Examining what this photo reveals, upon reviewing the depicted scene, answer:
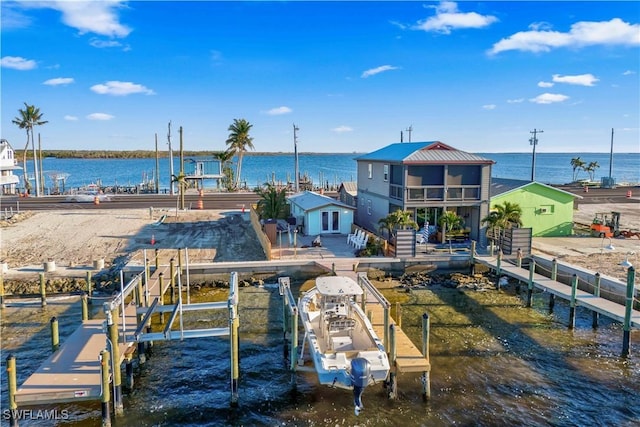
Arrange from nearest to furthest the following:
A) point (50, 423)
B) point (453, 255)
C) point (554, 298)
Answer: point (50, 423) → point (554, 298) → point (453, 255)

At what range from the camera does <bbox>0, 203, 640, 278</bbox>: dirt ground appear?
2702 cm

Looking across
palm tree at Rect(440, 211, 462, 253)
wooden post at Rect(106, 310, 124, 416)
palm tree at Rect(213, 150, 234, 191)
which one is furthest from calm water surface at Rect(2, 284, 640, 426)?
palm tree at Rect(213, 150, 234, 191)

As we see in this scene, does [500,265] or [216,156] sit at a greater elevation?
[216,156]

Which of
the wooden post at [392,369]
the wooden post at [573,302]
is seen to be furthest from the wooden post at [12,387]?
the wooden post at [573,302]

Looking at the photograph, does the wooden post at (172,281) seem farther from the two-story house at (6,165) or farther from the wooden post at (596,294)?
the two-story house at (6,165)

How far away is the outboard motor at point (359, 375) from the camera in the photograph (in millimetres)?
12219

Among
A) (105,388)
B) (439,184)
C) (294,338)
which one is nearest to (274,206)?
(439,184)

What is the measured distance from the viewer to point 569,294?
19.6 meters

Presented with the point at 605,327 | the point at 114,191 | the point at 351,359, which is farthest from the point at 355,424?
the point at 114,191

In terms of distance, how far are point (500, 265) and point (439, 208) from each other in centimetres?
673

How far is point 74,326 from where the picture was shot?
19.3m

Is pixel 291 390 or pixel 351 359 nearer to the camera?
pixel 351 359

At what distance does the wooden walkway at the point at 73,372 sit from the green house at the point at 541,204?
24.0 meters

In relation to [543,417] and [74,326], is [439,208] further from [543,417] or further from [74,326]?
[74,326]
